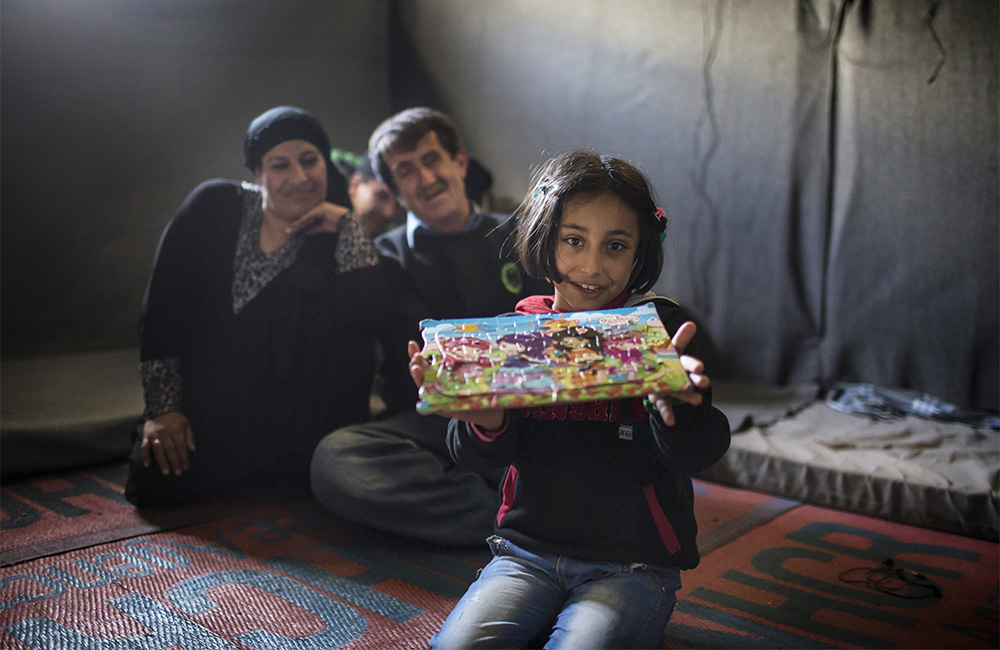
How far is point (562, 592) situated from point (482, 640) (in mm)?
158

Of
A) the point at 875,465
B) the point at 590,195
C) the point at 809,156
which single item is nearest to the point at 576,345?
the point at 590,195

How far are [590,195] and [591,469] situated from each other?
1.42ft

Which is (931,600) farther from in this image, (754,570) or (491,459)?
(491,459)

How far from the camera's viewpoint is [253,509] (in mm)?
2049

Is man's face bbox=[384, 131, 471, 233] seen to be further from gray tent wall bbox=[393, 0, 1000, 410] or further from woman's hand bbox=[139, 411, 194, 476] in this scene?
gray tent wall bbox=[393, 0, 1000, 410]

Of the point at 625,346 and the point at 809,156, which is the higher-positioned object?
the point at 809,156

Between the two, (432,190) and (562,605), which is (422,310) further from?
(562,605)

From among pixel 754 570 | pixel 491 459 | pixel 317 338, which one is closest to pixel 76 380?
pixel 317 338

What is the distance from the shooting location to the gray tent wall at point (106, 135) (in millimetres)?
2793

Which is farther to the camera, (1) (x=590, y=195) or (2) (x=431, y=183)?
(2) (x=431, y=183)

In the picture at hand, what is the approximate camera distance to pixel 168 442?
198cm

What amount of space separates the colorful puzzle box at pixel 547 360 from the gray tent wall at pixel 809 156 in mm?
2005

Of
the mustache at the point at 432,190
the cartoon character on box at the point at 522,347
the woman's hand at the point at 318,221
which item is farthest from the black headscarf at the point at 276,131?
the cartoon character on box at the point at 522,347

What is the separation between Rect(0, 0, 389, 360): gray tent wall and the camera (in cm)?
279
